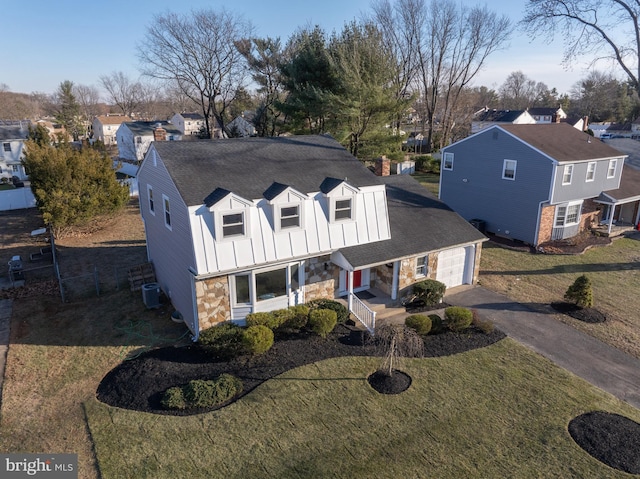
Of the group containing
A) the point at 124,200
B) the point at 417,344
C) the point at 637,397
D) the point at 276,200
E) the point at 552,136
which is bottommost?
the point at 637,397

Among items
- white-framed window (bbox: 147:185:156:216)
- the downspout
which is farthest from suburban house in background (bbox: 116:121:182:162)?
the downspout

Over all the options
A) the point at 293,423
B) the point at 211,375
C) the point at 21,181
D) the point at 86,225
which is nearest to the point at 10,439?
the point at 211,375

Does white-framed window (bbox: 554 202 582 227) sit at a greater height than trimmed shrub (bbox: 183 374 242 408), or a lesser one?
greater

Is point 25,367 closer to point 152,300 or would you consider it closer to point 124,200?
point 152,300

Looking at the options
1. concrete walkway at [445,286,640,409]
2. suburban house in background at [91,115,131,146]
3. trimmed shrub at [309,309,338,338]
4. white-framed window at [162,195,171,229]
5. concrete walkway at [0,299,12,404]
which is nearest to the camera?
concrete walkway at [445,286,640,409]

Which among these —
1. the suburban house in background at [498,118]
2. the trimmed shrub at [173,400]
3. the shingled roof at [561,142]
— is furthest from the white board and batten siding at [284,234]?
the suburban house in background at [498,118]

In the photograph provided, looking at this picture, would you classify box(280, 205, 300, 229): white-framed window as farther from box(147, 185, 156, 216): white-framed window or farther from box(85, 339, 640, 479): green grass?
box(147, 185, 156, 216): white-framed window
